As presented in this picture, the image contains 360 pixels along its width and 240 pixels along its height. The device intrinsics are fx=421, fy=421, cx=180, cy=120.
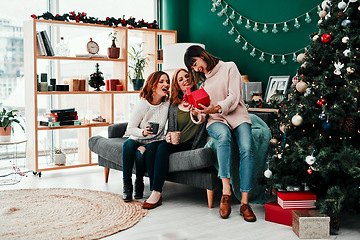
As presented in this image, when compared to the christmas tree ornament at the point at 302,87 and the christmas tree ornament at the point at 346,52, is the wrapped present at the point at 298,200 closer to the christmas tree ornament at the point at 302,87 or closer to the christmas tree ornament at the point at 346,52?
the christmas tree ornament at the point at 302,87

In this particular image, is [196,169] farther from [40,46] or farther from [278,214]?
[40,46]

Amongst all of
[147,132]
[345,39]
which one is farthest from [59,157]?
[345,39]

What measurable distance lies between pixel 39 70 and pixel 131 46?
125 centimetres

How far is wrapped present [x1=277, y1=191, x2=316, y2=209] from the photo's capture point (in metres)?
2.69

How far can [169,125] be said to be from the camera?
341 cm

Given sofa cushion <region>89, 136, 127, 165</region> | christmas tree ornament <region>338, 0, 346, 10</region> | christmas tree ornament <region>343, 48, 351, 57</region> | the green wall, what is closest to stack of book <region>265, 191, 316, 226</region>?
christmas tree ornament <region>343, 48, 351, 57</region>

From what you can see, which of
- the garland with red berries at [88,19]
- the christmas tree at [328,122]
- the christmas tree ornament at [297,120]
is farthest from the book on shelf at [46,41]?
the christmas tree ornament at [297,120]

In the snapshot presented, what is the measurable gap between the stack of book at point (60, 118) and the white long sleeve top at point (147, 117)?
1.30 metres

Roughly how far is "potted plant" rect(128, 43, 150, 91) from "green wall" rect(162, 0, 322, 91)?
594mm

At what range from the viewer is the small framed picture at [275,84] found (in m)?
4.25

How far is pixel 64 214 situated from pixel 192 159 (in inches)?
38.8

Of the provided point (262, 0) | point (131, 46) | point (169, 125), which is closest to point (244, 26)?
point (262, 0)

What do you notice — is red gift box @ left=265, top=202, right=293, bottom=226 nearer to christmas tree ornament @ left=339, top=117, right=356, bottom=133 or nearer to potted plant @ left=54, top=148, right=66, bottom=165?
christmas tree ornament @ left=339, top=117, right=356, bottom=133

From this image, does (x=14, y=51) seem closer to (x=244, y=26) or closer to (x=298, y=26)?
(x=244, y=26)
